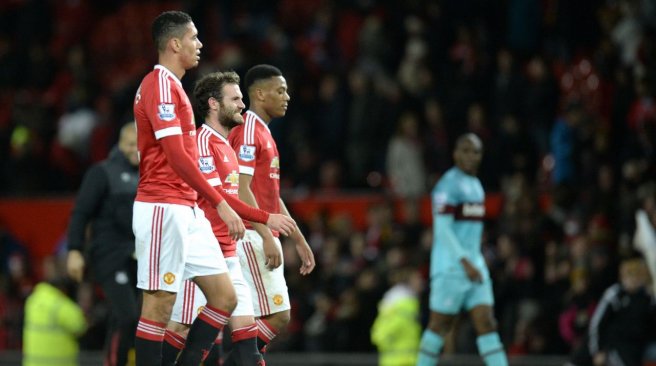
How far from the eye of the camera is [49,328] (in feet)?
42.5

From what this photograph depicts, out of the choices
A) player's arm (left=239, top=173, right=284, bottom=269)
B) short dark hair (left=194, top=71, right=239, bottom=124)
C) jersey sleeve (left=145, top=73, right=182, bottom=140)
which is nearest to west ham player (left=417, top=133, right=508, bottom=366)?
player's arm (left=239, top=173, right=284, bottom=269)

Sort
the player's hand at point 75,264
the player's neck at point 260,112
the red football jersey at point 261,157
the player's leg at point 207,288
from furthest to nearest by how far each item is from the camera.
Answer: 1. the player's hand at point 75,264
2. the player's neck at point 260,112
3. the red football jersey at point 261,157
4. the player's leg at point 207,288

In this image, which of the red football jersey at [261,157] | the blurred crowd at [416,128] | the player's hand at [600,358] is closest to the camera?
the red football jersey at [261,157]

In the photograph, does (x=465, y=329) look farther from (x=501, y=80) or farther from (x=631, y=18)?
(x=631, y=18)

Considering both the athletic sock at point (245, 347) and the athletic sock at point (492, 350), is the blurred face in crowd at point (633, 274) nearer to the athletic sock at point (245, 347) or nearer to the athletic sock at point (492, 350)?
the athletic sock at point (492, 350)

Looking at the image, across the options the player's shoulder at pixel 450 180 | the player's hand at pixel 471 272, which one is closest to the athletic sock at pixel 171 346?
the player's hand at pixel 471 272

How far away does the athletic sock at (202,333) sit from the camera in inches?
279

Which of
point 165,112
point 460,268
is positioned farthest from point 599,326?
point 165,112

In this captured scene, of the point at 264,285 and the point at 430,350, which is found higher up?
the point at 264,285

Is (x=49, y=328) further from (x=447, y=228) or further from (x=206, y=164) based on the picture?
(x=206, y=164)

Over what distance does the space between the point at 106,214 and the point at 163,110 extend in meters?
2.77

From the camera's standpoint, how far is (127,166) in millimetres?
9562

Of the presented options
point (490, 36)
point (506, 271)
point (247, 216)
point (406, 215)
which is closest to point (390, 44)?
point (490, 36)

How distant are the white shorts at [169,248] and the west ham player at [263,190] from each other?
2.99 feet
